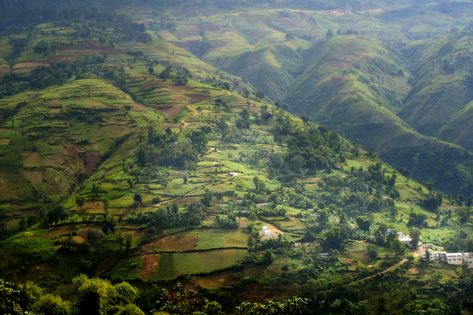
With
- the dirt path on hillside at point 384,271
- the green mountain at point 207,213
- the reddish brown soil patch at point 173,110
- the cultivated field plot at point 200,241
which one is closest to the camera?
the green mountain at point 207,213

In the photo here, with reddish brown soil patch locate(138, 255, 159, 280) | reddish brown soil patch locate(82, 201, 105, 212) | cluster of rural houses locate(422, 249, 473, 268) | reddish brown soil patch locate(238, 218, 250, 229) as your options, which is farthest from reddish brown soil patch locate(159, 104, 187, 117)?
cluster of rural houses locate(422, 249, 473, 268)

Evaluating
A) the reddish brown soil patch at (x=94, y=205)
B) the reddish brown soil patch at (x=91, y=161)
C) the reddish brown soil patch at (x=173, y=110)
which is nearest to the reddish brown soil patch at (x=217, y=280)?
the reddish brown soil patch at (x=94, y=205)

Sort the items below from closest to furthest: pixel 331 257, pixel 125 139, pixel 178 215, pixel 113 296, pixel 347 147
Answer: pixel 113 296, pixel 331 257, pixel 178 215, pixel 125 139, pixel 347 147

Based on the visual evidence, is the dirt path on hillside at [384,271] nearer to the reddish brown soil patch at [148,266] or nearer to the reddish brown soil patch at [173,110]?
the reddish brown soil patch at [148,266]

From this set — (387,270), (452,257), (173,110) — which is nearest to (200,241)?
(387,270)

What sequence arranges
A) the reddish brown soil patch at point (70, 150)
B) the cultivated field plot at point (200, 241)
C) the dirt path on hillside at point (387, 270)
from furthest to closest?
1. the reddish brown soil patch at point (70, 150)
2. the cultivated field plot at point (200, 241)
3. the dirt path on hillside at point (387, 270)

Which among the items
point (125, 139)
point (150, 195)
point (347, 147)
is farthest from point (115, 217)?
point (347, 147)

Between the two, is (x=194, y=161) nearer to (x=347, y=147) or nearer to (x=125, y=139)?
(x=125, y=139)
